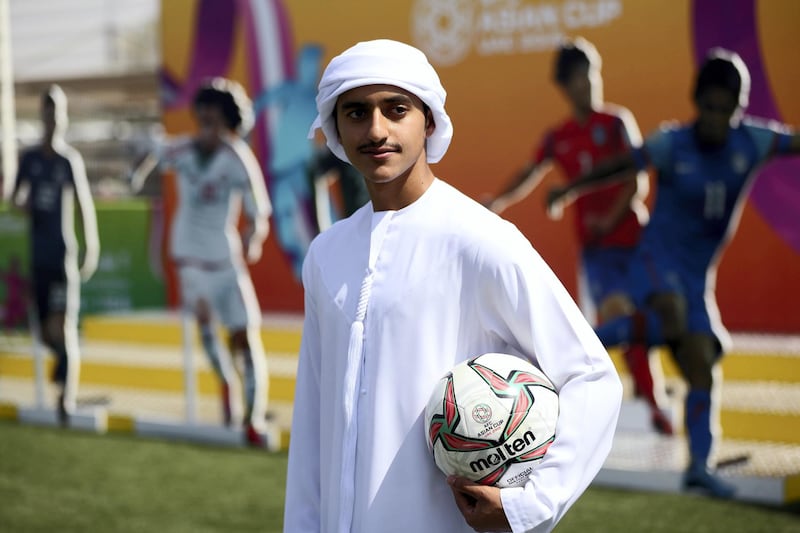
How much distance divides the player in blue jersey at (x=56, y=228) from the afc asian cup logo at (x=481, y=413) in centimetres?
684

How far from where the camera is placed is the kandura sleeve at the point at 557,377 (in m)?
1.93

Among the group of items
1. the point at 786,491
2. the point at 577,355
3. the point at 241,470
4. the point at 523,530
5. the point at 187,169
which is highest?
the point at 577,355

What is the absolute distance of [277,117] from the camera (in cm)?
1170

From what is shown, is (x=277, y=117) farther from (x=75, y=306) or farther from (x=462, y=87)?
(x=75, y=306)

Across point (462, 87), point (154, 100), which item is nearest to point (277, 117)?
point (462, 87)

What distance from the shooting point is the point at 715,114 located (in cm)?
571

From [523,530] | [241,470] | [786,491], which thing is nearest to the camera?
[523,530]

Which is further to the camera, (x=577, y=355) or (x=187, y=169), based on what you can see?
(x=187, y=169)

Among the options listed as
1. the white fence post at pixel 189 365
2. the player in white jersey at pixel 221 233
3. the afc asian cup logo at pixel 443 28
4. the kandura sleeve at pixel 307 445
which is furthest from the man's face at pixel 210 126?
the kandura sleeve at pixel 307 445

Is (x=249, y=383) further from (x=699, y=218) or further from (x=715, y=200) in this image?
(x=715, y=200)

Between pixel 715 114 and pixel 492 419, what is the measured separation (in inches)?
160

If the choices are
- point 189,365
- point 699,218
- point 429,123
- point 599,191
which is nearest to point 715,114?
point 699,218

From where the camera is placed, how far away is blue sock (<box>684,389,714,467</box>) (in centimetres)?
571

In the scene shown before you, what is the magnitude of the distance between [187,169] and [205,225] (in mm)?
430
